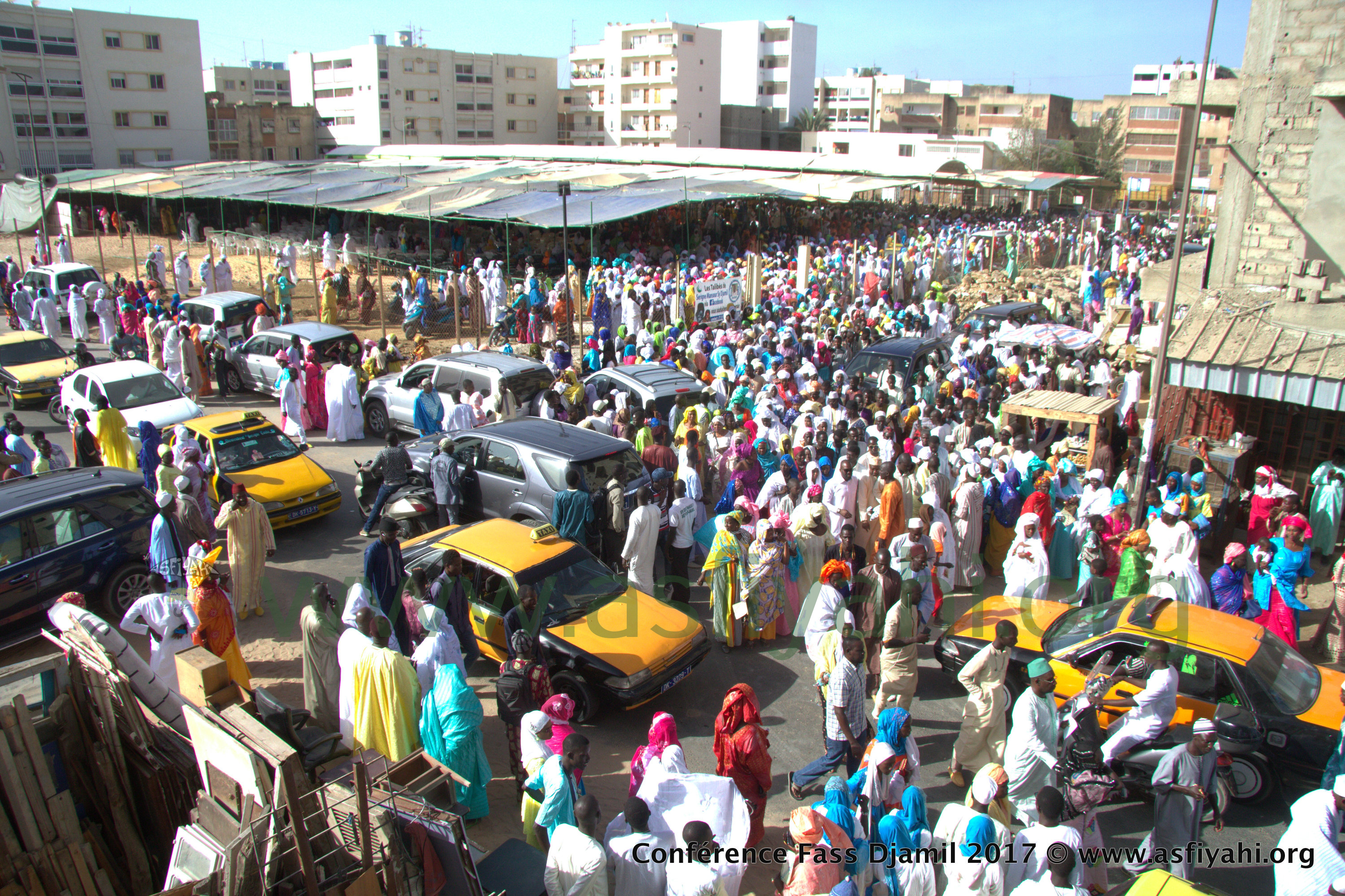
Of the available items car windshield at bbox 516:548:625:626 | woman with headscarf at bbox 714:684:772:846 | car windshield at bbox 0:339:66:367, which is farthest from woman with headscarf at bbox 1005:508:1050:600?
car windshield at bbox 0:339:66:367

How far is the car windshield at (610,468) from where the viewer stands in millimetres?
8633

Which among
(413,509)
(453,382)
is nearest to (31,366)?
(453,382)

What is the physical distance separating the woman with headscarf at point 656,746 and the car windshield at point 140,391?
33.4 ft

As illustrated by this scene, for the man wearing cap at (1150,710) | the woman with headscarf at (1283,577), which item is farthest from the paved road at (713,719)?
the woman with headscarf at (1283,577)

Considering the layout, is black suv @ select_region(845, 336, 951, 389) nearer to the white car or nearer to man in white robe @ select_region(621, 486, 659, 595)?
man in white robe @ select_region(621, 486, 659, 595)

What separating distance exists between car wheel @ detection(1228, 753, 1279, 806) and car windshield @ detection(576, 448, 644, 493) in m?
5.49

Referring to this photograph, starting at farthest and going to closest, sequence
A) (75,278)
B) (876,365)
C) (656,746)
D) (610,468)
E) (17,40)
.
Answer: (17,40) < (75,278) < (876,365) < (610,468) < (656,746)

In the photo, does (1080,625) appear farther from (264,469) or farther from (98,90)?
(98,90)

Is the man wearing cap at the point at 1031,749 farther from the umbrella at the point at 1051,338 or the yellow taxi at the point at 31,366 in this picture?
the yellow taxi at the point at 31,366

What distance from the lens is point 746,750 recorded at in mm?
4906

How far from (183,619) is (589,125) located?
7628 cm

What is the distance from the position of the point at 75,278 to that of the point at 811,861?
22.8 metres

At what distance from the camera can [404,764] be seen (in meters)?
4.42

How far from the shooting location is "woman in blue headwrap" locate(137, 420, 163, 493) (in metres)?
9.83
